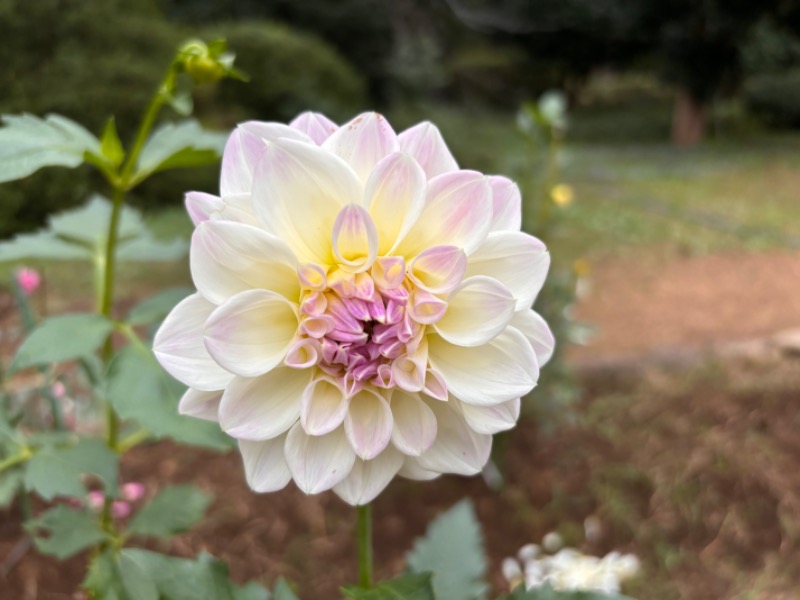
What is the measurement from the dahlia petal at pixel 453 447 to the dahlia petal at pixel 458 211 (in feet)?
0.51

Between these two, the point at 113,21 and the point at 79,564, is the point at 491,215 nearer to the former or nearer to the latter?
the point at 79,564

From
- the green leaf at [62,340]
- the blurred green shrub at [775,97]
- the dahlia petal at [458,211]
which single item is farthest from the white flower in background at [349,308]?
Answer: the blurred green shrub at [775,97]

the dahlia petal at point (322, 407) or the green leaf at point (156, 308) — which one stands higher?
the dahlia petal at point (322, 407)

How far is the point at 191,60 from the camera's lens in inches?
37.7

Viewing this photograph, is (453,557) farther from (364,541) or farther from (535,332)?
(535,332)

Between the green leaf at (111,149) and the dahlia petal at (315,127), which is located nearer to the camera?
the dahlia petal at (315,127)

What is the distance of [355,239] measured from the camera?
2.15ft

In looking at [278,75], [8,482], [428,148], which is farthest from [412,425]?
[278,75]

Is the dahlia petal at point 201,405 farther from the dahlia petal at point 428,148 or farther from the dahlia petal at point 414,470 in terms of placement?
the dahlia petal at point 428,148

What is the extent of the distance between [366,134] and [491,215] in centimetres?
13

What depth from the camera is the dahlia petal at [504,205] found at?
0.70 m

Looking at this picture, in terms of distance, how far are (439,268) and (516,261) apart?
75 mm

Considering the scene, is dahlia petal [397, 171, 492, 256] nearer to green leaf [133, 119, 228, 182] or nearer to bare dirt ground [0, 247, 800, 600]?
green leaf [133, 119, 228, 182]

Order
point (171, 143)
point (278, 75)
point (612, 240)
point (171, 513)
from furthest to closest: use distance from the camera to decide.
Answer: point (278, 75), point (612, 240), point (171, 513), point (171, 143)
